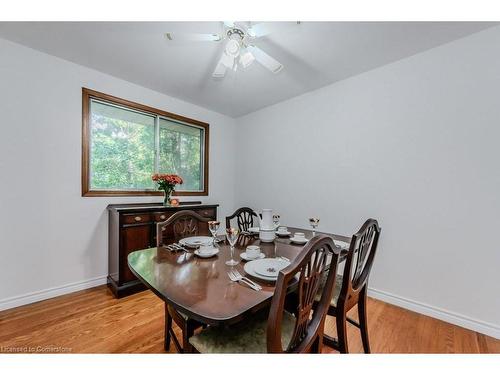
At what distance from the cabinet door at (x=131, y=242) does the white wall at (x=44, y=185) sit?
421 millimetres

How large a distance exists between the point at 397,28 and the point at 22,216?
3.60 m

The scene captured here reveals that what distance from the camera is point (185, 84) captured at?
2.65 m

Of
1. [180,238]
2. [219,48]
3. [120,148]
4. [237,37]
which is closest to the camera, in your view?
[237,37]

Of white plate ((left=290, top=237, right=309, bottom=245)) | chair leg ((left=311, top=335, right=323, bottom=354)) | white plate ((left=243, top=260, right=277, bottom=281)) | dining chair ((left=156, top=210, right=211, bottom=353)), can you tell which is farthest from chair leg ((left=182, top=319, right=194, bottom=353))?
white plate ((left=290, top=237, right=309, bottom=245))

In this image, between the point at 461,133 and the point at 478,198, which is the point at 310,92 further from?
the point at 478,198

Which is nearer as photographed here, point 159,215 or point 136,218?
point 136,218

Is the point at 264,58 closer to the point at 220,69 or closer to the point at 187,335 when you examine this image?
the point at 220,69

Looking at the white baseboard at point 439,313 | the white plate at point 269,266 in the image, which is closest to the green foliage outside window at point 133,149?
the white plate at point 269,266

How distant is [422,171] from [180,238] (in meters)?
2.25

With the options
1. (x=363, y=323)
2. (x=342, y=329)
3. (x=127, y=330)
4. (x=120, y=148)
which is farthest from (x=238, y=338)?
(x=120, y=148)

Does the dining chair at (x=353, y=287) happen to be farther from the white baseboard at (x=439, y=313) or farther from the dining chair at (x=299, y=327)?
the white baseboard at (x=439, y=313)

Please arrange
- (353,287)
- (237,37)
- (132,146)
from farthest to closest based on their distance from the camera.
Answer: (132,146) → (237,37) → (353,287)

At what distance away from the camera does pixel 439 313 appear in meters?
1.87
